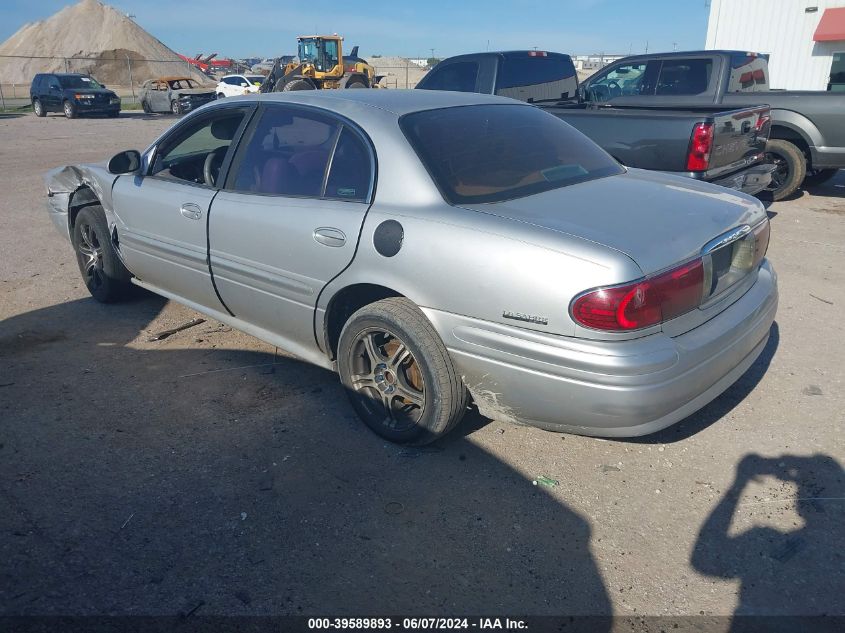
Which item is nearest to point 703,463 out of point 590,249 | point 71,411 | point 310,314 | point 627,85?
point 590,249

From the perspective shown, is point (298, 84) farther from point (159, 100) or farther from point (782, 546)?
point (782, 546)

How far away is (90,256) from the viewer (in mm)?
5359

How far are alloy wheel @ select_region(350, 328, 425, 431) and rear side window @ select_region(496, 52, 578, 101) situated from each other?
614 cm

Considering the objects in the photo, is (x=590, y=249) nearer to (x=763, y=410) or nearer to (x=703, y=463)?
(x=703, y=463)

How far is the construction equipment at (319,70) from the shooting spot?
88.6 feet

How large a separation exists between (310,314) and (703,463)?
2023mm

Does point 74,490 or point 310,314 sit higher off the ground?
point 310,314

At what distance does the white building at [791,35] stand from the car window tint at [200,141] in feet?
71.7

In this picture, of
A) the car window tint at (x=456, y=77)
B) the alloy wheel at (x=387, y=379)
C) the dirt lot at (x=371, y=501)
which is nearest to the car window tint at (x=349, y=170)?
the alloy wheel at (x=387, y=379)

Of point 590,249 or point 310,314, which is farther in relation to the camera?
point 310,314

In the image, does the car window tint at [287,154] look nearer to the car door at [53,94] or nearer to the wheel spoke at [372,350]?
the wheel spoke at [372,350]

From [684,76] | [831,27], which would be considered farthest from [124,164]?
[831,27]

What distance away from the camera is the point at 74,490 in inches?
121

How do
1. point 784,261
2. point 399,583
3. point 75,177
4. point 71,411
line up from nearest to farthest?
point 399,583, point 71,411, point 75,177, point 784,261
